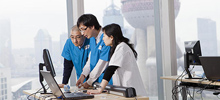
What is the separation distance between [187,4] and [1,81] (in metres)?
2.98

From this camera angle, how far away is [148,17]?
17.1 ft

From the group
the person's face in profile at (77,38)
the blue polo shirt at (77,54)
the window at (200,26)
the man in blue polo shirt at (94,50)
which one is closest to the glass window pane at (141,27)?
the window at (200,26)

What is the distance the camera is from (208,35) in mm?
4848

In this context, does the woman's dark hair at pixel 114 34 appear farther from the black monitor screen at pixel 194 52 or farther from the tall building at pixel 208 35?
the tall building at pixel 208 35

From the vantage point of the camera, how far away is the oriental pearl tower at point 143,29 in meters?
5.14

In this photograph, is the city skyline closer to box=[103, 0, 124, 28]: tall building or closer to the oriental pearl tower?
box=[103, 0, 124, 28]: tall building

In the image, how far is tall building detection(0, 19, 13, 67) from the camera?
4488mm

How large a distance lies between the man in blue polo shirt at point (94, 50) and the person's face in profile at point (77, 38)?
0.10 m

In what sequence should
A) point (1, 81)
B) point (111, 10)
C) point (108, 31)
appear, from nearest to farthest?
point (108, 31), point (1, 81), point (111, 10)

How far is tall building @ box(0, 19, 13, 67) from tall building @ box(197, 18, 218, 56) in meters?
2.81

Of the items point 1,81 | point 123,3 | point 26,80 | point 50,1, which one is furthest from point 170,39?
point 1,81

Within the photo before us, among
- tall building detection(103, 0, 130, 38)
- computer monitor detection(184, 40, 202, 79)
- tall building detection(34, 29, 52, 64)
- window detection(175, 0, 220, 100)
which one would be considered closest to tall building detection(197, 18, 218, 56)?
window detection(175, 0, 220, 100)

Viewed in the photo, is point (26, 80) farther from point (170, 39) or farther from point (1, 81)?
point (170, 39)

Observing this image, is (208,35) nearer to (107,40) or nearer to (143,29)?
(143,29)
